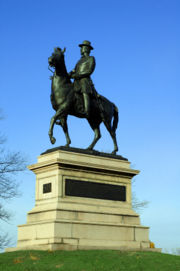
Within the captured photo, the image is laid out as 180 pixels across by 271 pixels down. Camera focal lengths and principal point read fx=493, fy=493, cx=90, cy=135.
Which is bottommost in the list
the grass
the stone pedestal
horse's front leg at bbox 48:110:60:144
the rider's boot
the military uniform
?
the grass

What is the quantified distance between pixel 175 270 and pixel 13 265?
4.85 meters

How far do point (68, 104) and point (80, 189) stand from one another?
3.47m

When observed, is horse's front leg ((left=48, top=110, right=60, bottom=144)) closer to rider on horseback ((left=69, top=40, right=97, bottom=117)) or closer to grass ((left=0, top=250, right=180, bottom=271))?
rider on horseback ((left=69, top=40, right=97, bottom=117))

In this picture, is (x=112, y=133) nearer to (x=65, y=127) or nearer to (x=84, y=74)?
(x=65, y=127)

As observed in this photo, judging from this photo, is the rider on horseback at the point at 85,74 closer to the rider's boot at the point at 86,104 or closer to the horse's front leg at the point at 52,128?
the rider's boot at the point at 86,104

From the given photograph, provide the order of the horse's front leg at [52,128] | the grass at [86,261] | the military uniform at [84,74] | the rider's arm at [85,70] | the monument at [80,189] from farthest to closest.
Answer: the rider's arm at [85,70], the military uniform at [84,74], the horse's front leg at [52,128], the monument at [80,189], the grass at [86,261]

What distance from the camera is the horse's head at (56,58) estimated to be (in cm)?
1927

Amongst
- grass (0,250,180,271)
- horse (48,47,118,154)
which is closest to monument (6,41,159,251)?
horse (48,47,118,154)

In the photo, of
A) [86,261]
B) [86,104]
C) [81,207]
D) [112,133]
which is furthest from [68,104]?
[86,261]

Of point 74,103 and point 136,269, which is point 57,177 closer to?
point 74,103

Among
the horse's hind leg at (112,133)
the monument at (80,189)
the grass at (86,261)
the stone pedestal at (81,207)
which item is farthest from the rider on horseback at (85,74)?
the grass at (86,261)

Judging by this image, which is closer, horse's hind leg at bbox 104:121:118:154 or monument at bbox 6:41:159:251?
monument at bbox 6:41:159:251

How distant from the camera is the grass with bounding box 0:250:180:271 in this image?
14310 millimetres

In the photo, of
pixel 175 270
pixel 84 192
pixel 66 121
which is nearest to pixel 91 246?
pixel 84 192
